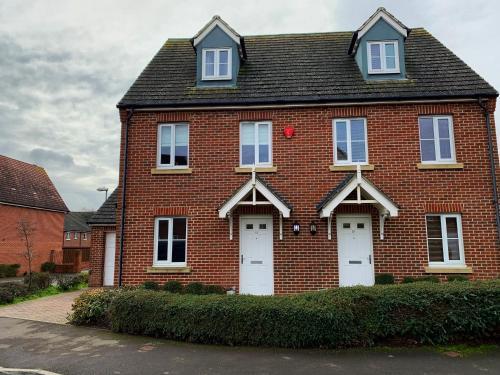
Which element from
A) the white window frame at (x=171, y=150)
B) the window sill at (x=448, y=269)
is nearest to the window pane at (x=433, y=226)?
the window sill at (x=448, y=269)

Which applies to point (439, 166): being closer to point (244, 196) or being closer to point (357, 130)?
point (357, 130)

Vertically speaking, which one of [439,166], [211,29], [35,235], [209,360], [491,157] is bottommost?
[209,360]

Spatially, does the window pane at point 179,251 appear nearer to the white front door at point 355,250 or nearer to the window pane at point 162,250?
the window pane at point 162,250

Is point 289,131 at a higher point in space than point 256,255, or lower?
higher

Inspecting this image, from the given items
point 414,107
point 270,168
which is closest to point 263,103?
point 270,168

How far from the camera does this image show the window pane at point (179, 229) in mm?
11562

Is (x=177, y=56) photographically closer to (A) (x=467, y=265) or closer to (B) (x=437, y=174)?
(B) (x=437, y=174)

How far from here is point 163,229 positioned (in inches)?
459

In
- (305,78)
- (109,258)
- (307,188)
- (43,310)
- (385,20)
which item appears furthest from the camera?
(109,258)

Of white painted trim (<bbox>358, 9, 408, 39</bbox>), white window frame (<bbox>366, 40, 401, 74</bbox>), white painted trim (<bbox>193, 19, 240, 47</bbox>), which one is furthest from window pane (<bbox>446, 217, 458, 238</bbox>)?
white painted trim (<bbox>193, 19, 240, 47</bbox>)

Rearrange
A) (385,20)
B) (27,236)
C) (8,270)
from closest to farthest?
(385,20) → (8,270) → (27,236)

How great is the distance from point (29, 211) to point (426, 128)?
1128 inches

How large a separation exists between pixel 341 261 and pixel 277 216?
2280 mm

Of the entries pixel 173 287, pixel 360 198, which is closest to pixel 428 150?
pixel 360 198
